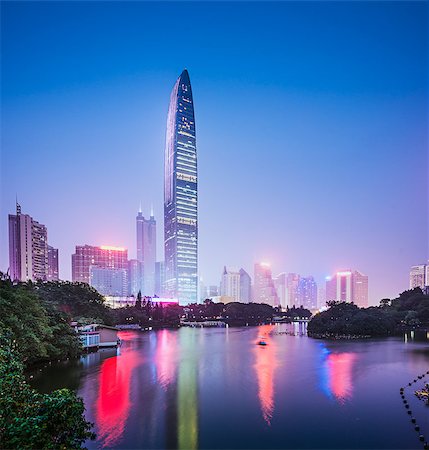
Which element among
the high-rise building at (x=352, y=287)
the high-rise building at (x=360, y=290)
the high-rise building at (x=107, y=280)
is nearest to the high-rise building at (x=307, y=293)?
the high-rise building at (x=352, y=287)

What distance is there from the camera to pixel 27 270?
257 feet

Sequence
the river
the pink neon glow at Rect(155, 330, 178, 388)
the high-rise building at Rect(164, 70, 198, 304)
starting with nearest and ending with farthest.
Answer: the river < the pink neon glow at Rect(155, 330, 178, 388) < the high-rise building at Rect(164, 70, 198, 304)

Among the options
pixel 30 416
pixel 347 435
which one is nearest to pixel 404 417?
pixel 347 435

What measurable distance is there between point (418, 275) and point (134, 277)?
126206 mm

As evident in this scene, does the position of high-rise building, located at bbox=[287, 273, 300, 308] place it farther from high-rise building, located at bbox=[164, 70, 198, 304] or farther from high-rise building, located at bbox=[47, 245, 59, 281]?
high-rise building, located at bbox=[47, 245, 59, 281]

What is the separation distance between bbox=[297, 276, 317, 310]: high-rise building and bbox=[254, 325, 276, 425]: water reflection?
533 ft

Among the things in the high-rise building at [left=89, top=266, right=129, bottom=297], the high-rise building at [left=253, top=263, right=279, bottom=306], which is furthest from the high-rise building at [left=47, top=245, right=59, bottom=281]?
the high-rise building at [left=253, top=263, right=279, bottom=306]

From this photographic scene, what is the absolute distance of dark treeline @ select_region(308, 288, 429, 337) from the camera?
41191 mm

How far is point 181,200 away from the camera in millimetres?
121125

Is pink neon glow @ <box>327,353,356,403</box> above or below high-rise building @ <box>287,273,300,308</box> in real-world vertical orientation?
above

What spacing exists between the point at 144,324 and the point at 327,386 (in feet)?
139

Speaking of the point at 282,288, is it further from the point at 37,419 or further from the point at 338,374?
the point at 37,419

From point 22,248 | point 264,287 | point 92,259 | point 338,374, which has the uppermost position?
point 22,248

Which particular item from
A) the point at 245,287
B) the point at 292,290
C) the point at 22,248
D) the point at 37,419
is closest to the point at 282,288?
the point at 292,290
